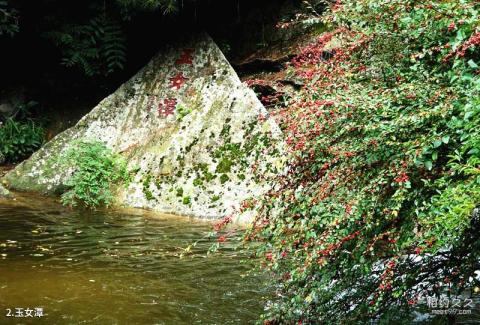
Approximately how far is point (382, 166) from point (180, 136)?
24.1 ft

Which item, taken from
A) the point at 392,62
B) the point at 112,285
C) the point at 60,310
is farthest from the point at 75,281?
the point at 392,62

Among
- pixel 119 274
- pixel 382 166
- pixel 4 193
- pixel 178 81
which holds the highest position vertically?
pixel 178 81

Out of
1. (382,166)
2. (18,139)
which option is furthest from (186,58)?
(382,166)

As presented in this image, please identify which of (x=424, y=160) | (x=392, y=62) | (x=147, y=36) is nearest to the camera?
(x=424, y=160)

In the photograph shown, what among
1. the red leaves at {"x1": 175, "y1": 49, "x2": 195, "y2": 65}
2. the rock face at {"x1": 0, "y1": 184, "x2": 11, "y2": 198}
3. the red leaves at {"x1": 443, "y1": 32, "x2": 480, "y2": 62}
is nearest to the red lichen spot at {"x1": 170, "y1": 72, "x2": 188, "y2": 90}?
the red leaves at {"x1": 175, "y1": 49, "x2": 195, "y2": 65}

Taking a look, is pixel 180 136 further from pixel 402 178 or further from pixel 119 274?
pixel 402 178

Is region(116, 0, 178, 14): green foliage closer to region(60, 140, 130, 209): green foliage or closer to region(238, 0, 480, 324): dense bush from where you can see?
region(60, 140, 130, 209): green foliage

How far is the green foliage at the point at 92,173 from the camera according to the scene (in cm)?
980

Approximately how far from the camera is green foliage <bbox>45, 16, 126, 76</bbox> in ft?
41.6

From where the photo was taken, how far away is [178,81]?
11383 mm

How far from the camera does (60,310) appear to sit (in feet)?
16.4

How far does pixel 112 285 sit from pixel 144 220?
3113 mm

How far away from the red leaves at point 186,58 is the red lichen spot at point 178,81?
1.02ft

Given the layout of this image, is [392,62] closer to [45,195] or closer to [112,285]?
[112,285]
